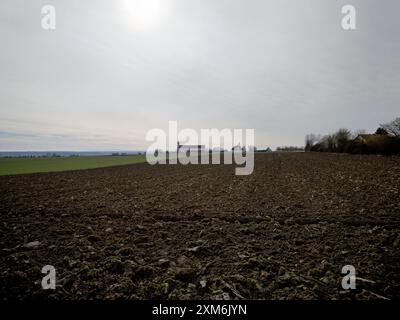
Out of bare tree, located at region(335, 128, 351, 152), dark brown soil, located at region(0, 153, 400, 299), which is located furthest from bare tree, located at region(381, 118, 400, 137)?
dark brown soil, located at region(0, 153, 400, 299)

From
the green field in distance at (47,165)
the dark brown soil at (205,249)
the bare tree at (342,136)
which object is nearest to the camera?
the dark brown soil at (205,249)

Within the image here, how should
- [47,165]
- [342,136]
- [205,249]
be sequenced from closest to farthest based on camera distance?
[205,249], [47,165], [342,136]

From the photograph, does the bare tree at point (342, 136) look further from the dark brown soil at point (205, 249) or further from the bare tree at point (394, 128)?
the dark brown soil at point (205, 249)

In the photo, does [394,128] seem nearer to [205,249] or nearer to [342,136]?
[342,136]

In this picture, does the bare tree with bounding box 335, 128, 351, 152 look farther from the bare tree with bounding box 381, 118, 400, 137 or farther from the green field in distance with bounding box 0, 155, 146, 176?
the green field in distance with bounding box 0, 155, 146, 176

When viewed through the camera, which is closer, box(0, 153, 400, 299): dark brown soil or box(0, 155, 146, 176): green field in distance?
box(0, 153, 400, 299): dark brown soil

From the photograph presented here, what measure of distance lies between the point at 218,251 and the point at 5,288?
376 centimetres

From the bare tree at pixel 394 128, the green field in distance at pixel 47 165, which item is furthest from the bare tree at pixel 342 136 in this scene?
the green field in distance at pixel 47 165

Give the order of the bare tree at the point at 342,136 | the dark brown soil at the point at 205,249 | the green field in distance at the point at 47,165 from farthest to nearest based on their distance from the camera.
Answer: the bare tree at the point at 342,136
the green field in distance at the point at 47,165
the dark brown soil at the point at 205,249

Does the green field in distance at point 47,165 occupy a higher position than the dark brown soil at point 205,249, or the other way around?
the green field in distance at point 47,165

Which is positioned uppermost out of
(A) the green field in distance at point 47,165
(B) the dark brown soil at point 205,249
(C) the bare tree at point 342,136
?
(C) the bare tree at point 342,136

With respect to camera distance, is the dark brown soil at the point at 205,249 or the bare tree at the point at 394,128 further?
the bare tree at the point at 394,128

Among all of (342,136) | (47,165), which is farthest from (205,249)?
(342,136)
